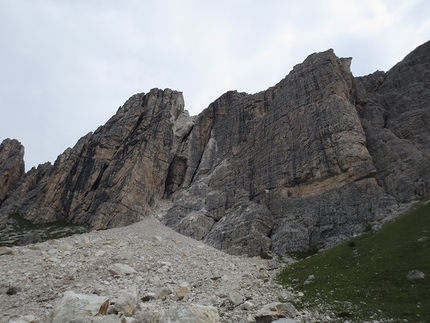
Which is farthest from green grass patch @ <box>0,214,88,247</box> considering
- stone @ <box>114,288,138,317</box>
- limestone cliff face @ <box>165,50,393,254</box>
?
stone @ <box>114,288,138,317</box>

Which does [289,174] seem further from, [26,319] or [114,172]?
[114,172]

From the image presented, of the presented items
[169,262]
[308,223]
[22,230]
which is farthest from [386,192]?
[22,230]

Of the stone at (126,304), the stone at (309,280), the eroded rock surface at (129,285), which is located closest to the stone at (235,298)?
the eroded rock surface at (129,285)

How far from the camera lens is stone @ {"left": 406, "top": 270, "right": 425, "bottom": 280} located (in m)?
18.7

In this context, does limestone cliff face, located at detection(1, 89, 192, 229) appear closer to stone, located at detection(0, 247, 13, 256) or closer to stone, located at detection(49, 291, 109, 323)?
stone, located at detection(0, 247, 13, 256)

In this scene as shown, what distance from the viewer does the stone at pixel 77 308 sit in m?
16.0

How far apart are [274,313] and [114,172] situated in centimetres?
8240

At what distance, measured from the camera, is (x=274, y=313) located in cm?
1608

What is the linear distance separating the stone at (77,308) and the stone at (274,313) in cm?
917

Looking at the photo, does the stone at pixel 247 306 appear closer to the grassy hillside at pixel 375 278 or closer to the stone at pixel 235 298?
the stone at pixel 235 298

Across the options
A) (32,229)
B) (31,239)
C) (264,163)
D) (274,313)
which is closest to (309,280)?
(274,313)

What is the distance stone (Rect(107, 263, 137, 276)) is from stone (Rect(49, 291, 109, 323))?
36.3 ft

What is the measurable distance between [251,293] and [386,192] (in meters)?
35.7

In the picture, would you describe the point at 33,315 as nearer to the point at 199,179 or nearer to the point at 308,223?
the point at 308,223
